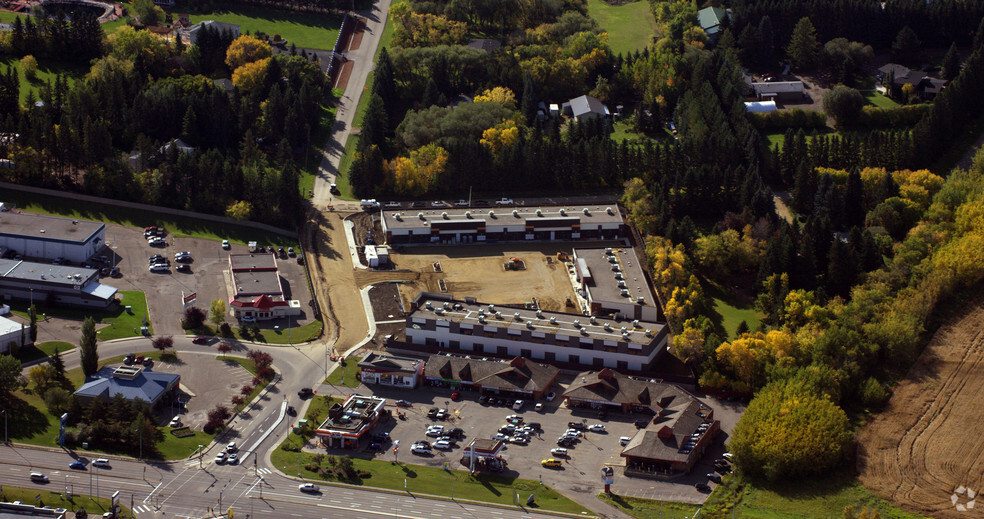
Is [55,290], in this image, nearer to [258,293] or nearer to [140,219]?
[140,219]

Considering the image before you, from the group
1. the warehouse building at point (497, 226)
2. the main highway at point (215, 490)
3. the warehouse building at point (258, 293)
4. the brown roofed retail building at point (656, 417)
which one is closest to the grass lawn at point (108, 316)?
the warehouse building at point (258, 293)

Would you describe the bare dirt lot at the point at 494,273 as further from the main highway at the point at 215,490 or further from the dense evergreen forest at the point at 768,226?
the main highway at the point at 215,490

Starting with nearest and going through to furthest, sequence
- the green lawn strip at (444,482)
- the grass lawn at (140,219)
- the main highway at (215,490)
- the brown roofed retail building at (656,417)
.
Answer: the main highway at (215,490), the green lawn strip at (444,482), the brown roofed retail building at (656,417), the grass lawn at (140,219)

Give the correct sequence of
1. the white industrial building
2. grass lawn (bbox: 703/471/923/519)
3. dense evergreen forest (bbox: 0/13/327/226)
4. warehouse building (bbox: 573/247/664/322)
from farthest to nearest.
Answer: dense evergreen forest (bbox: 0/13/327/226)
warehouse building (bbox: 573/247/664/322)
the white industrial building
grass lawn (bbox: 703/471/923/519)

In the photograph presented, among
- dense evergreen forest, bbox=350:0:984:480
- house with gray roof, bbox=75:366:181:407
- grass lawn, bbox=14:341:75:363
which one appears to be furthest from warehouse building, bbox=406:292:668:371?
grass lawn, bbox=14:341:75:363

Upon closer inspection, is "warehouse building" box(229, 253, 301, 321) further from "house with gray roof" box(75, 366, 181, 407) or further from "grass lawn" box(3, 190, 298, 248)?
"house with gray roof" box(75, 366, 181, 407)

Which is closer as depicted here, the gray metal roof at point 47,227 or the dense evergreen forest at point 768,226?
the dense evergreen forest at point 768,226
